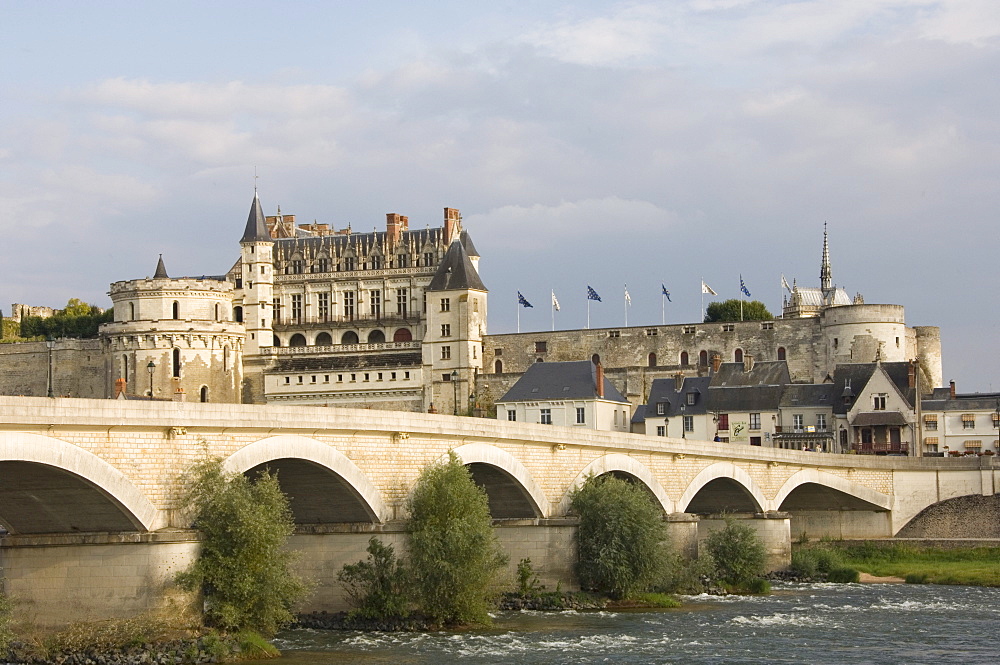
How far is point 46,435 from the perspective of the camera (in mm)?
21250

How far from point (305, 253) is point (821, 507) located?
48817 mm

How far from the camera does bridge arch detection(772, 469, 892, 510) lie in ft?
143

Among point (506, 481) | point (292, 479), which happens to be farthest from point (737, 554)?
point (292, 479)

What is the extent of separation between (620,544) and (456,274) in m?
50.6

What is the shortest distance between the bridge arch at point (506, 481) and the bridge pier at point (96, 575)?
29.2 feet

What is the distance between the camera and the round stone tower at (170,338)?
79.9 m

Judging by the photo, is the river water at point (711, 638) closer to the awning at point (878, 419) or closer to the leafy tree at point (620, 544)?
the leafy tree at point (620, 544)

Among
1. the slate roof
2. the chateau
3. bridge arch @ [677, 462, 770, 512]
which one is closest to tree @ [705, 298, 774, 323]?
the chateau

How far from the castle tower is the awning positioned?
82.8ft

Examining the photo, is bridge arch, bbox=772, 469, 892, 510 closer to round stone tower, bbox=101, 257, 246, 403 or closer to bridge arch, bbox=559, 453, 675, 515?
bridge arch, bbox=559, 453, 675, 515

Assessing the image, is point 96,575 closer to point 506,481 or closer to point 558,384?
point 506,481

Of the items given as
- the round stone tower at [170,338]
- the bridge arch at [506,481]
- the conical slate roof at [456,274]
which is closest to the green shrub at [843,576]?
the bridge arch at [506,481]

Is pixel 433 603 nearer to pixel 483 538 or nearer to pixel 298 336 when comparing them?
pixel 483 538

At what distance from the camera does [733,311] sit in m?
95.4
